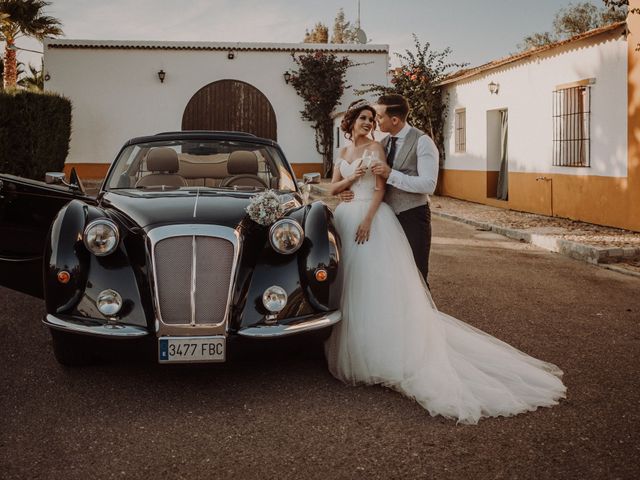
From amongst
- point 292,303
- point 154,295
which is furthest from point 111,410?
point 292,303

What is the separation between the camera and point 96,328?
382 cm

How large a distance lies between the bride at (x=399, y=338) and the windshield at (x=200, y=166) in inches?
39.3

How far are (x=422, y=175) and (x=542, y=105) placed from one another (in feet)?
32.7

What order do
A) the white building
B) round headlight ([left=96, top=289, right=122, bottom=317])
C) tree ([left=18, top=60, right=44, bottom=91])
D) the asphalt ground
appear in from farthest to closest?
tree ([left=18, top=60, right=44, bottom=91]), the white building, round headlight ([left=96, top=289, right=122, bottom=317]), the asphalt ground

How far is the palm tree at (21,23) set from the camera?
27.2 m

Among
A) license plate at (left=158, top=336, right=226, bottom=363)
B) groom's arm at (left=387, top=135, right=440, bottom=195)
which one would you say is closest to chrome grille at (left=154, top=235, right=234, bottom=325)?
license plate at (left=158, top=336, right=226, bottom=363)

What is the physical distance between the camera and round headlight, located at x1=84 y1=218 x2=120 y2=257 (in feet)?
13.1

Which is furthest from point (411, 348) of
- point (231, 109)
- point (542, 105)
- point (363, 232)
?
point (231, 109)

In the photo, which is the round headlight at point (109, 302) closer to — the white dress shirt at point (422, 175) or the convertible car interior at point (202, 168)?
the convertible car interior at point (202, 168)

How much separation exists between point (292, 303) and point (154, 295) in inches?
30.0

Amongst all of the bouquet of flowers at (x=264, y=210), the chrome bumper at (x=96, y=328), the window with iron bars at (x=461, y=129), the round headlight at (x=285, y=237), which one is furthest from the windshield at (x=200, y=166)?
the window with iron bars at (x=461, y=129)

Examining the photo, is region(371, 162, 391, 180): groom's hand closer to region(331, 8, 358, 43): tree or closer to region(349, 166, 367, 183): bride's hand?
region(349, 166, 367, 183): bride's hand

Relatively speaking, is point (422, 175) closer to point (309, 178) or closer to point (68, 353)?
point (309, 178)

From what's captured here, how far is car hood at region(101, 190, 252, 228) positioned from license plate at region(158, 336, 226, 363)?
2.31 ft
